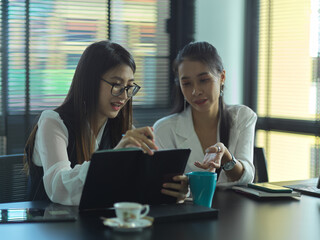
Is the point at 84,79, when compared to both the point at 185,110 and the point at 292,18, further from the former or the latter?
the point at 292,18

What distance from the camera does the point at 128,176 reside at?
1586mm

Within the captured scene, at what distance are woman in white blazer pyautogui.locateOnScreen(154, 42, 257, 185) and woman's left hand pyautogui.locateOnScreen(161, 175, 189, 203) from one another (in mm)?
787

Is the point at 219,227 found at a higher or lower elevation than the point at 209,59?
lower

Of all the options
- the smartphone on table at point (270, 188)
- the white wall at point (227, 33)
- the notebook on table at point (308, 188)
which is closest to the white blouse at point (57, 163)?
the smartphone on table at point (270, 188)

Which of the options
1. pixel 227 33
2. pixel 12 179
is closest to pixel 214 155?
pixel 12 179

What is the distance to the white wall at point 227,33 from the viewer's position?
13.8ft

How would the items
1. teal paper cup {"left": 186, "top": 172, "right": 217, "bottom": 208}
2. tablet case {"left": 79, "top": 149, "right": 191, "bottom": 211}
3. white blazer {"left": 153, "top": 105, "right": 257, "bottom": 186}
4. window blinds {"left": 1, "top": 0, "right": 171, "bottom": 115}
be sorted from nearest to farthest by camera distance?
tablet case {"left": 79, "top": 149, "right": 191, "bottom": 211}, teal paper cup {"left": 186, "top": 172, "right": 217, "bottom": 208}, white blazer {"left": 153, "top": 105, "right": 257, "bottom": 186}, window blinds {"left": 1, "top": 0, "right": 171, "bottom": 115}

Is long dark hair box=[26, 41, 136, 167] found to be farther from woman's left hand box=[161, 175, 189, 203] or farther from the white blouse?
woman's left hand box=[161, 175, 189, 203]

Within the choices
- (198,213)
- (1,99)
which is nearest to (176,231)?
(198,213)

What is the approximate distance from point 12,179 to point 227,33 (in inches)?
110

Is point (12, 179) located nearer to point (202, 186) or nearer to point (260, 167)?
point (202, 186)

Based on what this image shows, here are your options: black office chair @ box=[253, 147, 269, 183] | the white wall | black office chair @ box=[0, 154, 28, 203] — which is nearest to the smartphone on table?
black office chair @ box=[253, 147, 269, 183]

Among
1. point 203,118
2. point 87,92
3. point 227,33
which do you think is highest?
point 227,33

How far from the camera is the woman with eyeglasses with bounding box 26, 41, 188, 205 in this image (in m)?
1.98
